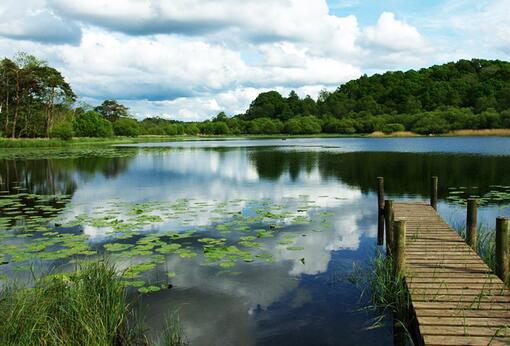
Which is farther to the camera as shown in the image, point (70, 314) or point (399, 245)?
point (399, 245)

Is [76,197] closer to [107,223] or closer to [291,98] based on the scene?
[107,223]

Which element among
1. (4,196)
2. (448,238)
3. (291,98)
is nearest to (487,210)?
(448,238)

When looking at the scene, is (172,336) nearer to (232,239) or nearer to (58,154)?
(232,239)

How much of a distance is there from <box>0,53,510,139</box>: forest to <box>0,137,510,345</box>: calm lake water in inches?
2237

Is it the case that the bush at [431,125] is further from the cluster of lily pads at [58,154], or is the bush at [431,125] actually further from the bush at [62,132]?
the bush at [62,132]

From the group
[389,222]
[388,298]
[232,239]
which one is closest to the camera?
[388,298]

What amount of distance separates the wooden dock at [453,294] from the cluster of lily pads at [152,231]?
12.2 ft

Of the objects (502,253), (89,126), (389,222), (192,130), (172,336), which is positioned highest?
(192,130)

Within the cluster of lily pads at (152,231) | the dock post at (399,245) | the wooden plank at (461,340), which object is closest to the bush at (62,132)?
the cluster of lily pads at (152,231)

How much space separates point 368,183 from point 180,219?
14.1m

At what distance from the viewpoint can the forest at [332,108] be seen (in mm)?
75938

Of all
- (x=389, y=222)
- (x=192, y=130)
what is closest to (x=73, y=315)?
(x=389, y=222)

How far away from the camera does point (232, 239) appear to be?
12883 millimetres

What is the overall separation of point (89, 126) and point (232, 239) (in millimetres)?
88263
